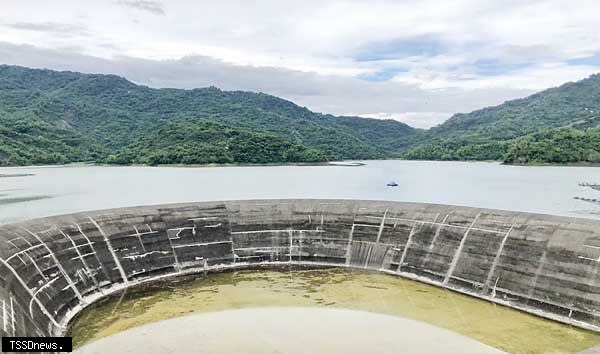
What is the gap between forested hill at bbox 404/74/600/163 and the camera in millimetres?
59094

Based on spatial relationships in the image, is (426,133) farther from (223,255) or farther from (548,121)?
(223,255)

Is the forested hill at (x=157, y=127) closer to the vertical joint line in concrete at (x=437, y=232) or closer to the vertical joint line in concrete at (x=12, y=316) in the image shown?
the vertical joint line in concrete at (x=437, y=232)

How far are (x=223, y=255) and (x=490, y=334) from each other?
9.87m

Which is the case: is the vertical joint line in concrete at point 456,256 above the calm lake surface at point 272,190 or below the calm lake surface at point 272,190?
above

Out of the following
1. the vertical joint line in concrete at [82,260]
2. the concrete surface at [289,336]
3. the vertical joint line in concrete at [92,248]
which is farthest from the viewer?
the vertical joint line in concrete at [92,248]

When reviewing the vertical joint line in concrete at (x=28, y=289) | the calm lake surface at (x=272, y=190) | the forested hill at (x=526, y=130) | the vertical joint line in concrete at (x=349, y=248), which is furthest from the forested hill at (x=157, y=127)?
the vertical joint line in concrete at (x=28, y=289)

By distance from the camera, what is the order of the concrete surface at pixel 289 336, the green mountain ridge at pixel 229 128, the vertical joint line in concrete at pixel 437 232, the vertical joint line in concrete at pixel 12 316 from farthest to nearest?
the green mountain ridge at pixel 229 128, the vertical joint line in concrete at pixel 437 232, the concrete surface at pixel 289 336, the vertical joint line in concrete at pixel 12 316

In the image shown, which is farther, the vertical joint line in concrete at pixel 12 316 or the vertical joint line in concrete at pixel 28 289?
the vertical joint line in concrete at pixel 28 289

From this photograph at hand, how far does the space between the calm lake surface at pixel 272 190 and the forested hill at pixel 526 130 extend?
18.2 ft

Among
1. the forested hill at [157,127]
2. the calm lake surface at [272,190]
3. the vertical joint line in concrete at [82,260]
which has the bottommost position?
the calm lake surface at [272,190]

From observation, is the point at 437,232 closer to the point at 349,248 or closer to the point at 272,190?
the point at 349,248

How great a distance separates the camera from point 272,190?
38.0 metres

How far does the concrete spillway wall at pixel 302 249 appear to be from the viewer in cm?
1242

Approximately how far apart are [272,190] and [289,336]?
2656cm
